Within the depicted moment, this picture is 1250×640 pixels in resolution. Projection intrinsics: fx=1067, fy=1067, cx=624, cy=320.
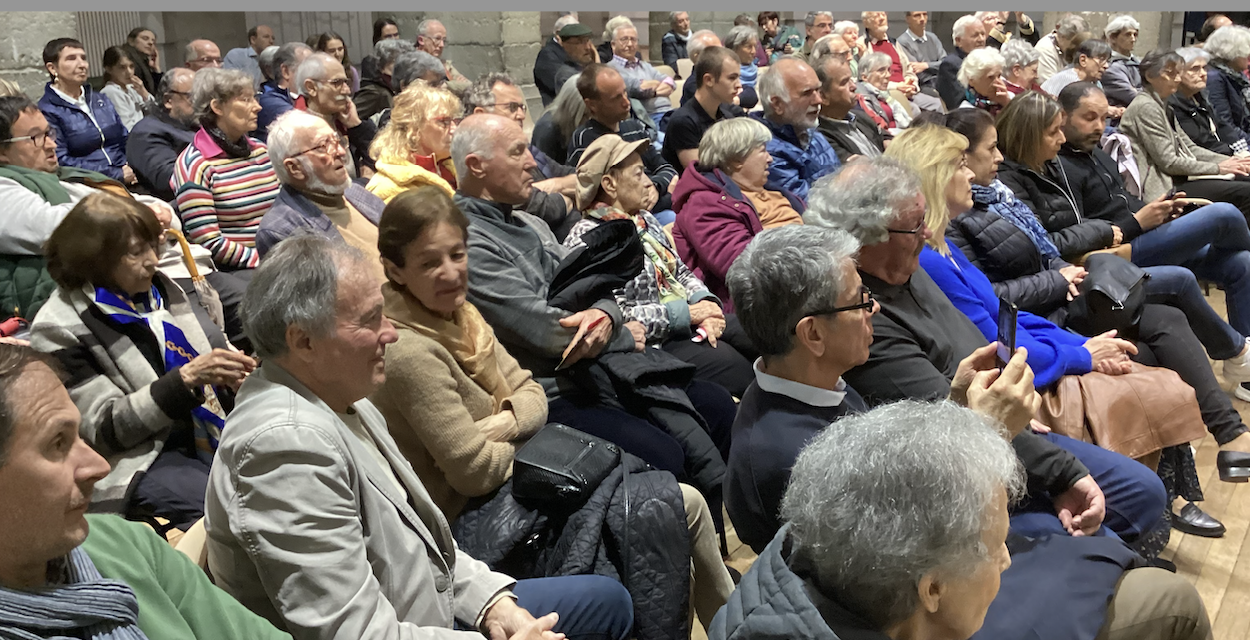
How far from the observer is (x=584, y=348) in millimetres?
2748

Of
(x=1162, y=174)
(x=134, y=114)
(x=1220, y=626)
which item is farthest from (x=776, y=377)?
(x=134, y=114)

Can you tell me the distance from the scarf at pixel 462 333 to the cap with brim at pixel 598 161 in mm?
984

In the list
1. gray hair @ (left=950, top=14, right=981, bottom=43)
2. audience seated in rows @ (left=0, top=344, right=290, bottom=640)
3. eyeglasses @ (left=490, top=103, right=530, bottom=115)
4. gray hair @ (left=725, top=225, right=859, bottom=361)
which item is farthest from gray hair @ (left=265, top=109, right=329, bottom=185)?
gray hair @ (left=950, top=14, right=981, bottom=43)

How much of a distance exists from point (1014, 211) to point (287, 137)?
7.59ft

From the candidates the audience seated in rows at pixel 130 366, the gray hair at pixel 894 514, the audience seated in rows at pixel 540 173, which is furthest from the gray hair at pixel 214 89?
the gray hair at pixel 894 514

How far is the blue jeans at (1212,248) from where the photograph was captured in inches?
162

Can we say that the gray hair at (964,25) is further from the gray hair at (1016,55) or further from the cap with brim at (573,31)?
the cap with brim at (573,31)

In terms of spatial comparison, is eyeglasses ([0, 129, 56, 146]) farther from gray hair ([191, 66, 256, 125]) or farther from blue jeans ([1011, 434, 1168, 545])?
blue jeans ([1011, 434, 1168, 545])

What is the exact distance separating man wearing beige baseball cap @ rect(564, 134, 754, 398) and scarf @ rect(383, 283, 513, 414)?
0.71 m

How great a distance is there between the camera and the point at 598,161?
3279mm

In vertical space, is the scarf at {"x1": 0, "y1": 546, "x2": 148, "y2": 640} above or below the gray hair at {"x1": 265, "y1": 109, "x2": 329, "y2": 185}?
below

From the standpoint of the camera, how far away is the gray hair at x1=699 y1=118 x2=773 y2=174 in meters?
3.62

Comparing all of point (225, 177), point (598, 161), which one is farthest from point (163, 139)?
point (598, 161)

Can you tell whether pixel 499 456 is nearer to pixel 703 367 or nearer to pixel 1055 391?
pixel 703 367
